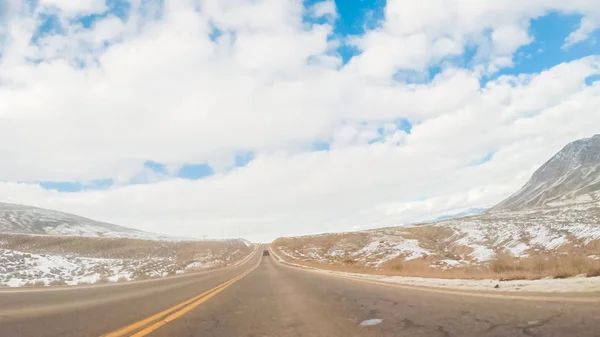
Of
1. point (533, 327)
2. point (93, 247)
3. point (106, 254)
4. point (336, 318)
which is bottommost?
point (106, 254)

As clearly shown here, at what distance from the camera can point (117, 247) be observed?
244 feet

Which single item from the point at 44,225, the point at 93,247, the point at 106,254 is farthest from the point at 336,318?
the point at 44,225

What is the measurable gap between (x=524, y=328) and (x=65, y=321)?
23.8ft

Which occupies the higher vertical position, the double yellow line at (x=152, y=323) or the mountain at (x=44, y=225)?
the mountain at (x=44, y=225)

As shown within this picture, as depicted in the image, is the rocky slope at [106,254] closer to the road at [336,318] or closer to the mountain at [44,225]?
the road at [336,318]

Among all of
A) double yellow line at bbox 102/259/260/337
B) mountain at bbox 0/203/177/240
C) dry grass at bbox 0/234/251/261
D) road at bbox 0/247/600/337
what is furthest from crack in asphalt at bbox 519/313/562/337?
mountain at bbox 0/203/177/240

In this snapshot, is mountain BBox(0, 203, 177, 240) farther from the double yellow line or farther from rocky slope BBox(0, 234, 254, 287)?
the double yellow line

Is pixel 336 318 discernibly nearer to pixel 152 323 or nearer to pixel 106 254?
pixel 152 323

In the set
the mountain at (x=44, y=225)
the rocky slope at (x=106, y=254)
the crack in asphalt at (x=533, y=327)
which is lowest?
the rocky slope at (x=106, y=254)

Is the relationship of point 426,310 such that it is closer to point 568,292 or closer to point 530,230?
point 568,292

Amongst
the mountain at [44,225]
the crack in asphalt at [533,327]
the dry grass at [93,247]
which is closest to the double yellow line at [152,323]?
the crack in asphalt at [533,327]

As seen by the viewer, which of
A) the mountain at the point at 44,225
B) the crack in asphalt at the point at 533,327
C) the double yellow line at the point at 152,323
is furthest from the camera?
the mountain at the point at 44,225

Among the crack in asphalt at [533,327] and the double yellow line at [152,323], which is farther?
Result: the double yellow line at [152,323]

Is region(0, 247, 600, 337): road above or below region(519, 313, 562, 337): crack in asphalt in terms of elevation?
below
